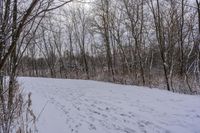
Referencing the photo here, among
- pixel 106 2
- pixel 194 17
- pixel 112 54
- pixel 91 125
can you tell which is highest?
pixel 106 2

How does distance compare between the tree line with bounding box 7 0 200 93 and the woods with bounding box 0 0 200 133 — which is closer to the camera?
the woods with bounding box 0 0 200 133

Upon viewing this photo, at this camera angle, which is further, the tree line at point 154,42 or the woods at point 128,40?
the tree line at point 154,42

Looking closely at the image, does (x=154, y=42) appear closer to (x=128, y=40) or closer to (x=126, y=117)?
(x=128, y=40)

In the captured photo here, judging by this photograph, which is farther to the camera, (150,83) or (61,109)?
(150,83)

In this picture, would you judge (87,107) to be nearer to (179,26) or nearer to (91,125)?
(91,125)

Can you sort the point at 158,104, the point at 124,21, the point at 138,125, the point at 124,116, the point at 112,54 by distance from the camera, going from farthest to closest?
the point at 112,54 → the point at 124,21 → the point at 158,104 → the point at 124,116 → the point at 138,125

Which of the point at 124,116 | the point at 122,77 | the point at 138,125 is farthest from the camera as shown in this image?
the point at 122,77

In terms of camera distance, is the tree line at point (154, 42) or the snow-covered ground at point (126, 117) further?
the tree line at point (154, 42)

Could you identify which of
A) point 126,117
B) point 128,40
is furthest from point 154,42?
point 126,117

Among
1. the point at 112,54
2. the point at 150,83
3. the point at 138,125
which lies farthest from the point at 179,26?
the point at 138,125

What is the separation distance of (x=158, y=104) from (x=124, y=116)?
1.79 meters

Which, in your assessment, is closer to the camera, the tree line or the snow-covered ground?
the snow-covered ground

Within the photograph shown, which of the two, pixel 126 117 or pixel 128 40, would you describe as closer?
pixel 126 117

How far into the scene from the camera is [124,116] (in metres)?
6.18
